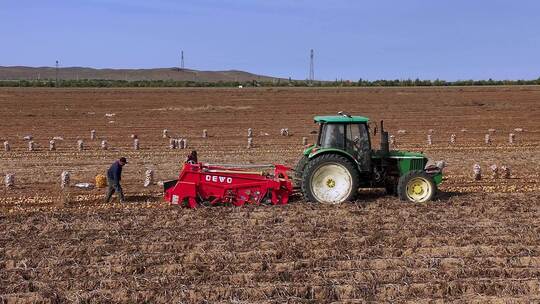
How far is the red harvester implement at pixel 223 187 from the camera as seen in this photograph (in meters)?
13.6

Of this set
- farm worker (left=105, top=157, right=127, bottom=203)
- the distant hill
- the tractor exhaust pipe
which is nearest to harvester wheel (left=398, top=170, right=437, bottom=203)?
the tractor exhaust pipe

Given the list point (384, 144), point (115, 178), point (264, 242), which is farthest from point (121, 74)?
point (264, 242)

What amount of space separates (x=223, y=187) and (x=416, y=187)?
4054mm

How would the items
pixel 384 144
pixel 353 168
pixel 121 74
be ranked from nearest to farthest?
pixel 353 168
pixel 384 144
pixel 121 74

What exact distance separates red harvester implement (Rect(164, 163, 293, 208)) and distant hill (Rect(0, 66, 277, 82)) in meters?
139

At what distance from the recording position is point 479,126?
33594 mm

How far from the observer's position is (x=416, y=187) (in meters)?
14.1

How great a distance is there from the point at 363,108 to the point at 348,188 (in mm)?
29544

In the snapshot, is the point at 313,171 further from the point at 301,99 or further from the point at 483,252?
the point at 301,99

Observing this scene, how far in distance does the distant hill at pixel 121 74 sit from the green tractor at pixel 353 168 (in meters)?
139

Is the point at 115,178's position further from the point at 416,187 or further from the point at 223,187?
the point at 416,187

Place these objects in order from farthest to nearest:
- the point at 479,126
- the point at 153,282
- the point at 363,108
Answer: the point at 363,108, the point at 479,126, the point at 153,282

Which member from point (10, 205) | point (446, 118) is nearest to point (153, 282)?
point (10, 205)

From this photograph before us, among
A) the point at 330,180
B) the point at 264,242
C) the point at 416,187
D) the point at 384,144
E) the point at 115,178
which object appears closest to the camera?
the point at 264,242
